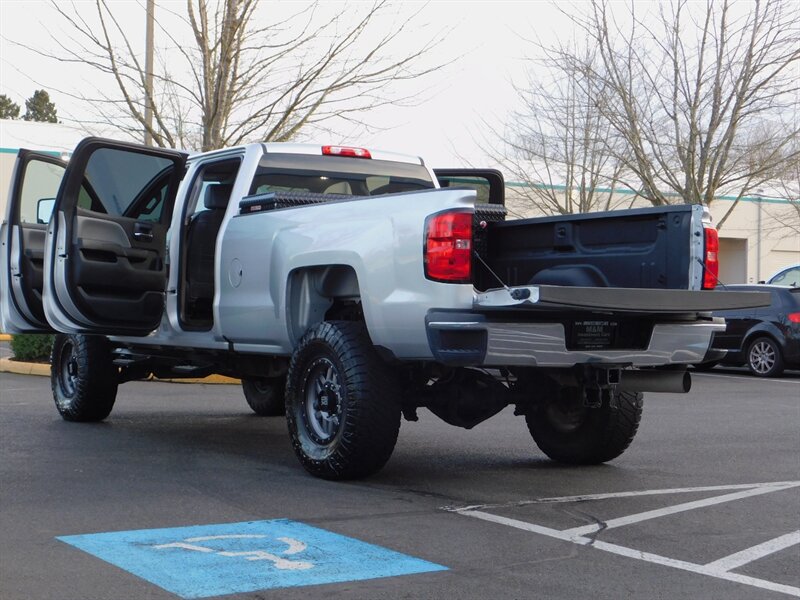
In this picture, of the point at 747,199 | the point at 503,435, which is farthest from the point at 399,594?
the point at 747,199

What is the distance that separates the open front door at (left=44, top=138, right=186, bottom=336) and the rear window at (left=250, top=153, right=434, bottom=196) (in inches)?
35.7

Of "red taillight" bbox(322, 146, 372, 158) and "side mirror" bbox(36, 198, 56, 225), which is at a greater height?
"red taillight" bbox(322, 146, 372, 158)

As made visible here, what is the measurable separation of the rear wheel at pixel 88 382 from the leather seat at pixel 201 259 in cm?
140

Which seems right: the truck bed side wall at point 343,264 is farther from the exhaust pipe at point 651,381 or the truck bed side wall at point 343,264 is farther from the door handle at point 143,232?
the exhaust pipe at point 651,381

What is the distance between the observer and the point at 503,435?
32.5ft

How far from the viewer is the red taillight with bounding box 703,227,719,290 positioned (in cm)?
689

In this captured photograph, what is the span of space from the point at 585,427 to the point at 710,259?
1.72 meters

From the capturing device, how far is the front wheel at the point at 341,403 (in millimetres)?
6867

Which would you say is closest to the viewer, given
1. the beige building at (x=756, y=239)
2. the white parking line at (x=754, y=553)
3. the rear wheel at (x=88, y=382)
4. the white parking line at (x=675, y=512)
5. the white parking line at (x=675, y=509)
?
the white parking line at (x=675, y=512)

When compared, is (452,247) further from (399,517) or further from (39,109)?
(39,109)

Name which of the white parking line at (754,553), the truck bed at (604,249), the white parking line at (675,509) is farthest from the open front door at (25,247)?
the white parking line at (754,553)

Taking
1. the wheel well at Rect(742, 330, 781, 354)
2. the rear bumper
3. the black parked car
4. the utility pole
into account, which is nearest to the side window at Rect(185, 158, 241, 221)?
the rear bumper

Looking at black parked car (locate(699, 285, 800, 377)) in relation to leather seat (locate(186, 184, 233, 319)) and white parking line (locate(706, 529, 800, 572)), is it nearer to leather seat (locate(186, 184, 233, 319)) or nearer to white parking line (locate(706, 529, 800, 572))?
leather seat (locate(186, 184, 233, 319))

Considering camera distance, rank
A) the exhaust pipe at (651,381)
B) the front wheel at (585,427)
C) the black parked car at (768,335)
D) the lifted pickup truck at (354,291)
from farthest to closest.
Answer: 1. the black parked car at (768,335)
2. the front wheel at (585,427)
3. the exhaust pipe at (651,381)
4. the lifted pickup truck at (354,291)
